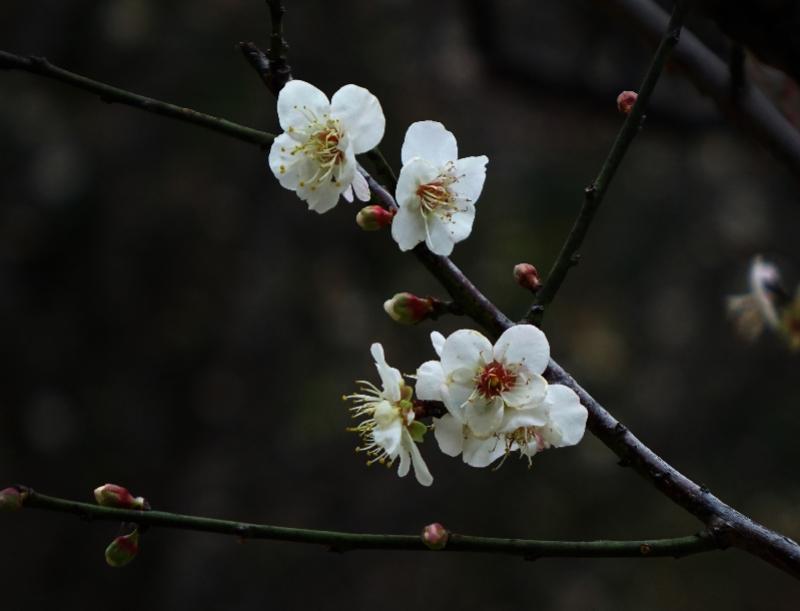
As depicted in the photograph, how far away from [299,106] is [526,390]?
27cm

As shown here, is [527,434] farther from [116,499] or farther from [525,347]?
[116,499]

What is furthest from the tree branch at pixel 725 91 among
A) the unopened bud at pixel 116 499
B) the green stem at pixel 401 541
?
the unopened bud at pixel 116 499

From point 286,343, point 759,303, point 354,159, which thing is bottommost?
point 286,343

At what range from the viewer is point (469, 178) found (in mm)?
785

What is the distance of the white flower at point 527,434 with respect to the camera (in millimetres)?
670

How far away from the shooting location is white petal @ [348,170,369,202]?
29.4 inches

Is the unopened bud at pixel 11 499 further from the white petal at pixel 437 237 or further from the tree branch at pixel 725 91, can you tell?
the tree branch at pixel 725 91

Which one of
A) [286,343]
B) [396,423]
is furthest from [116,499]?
[286,343]

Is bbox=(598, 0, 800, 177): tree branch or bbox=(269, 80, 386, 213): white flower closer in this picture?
bbox=(269, 80, 386, 213): white flower

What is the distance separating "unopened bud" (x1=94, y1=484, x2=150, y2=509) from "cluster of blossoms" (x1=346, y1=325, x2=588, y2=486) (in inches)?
7.1

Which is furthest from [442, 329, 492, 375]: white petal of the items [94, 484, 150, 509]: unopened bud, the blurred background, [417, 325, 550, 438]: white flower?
the blurred background

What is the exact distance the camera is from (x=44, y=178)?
3.39 metres

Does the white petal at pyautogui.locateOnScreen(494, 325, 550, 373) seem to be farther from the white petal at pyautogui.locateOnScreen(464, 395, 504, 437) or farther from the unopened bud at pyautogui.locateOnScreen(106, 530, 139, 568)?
the unopened bud at pyautogui.locateOnScreen(106, 530, 139, 568)

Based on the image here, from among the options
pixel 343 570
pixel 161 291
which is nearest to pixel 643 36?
pixel 161 291
